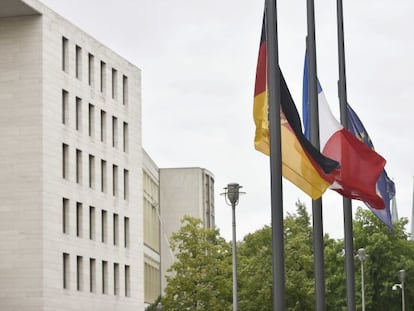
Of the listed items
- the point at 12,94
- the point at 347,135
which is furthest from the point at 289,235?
the point at 347,135

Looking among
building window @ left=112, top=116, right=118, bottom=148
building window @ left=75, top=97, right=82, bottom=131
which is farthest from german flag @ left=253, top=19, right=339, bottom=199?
building window @ left=112, top=116, right=118, bottom=148

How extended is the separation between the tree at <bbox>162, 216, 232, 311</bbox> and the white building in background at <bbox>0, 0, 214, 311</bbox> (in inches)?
214

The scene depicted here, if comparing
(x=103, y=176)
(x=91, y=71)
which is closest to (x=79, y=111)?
(x=91, y=71)

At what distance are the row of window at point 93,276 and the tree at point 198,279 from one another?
7.63 meters

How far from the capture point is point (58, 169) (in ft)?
269

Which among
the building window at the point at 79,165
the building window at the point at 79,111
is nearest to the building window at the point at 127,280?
the building window at the point at 79,165

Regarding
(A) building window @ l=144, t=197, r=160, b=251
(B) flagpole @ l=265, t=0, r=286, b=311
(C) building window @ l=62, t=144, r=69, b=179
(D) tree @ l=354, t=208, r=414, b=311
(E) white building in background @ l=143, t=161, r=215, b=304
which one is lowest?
(B) flagpole @ l=265, t=0, r=286, b=311

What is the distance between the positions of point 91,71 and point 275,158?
234ft

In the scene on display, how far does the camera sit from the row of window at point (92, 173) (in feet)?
275

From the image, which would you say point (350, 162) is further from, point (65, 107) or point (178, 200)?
point (178, 200)

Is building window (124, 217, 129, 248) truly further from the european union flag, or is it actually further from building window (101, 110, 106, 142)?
the european union flag

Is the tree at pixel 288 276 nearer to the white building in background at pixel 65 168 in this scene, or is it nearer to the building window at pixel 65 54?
the white building in background at pixel 65 168

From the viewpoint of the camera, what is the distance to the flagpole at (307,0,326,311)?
79.5 ft

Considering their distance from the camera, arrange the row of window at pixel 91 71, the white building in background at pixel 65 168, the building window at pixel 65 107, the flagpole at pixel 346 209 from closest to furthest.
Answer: the flagpole at pixel 346 209
the white building in background at pixel 65 168
the building window at pixel 65 107
the row of window at pixel 91 71
